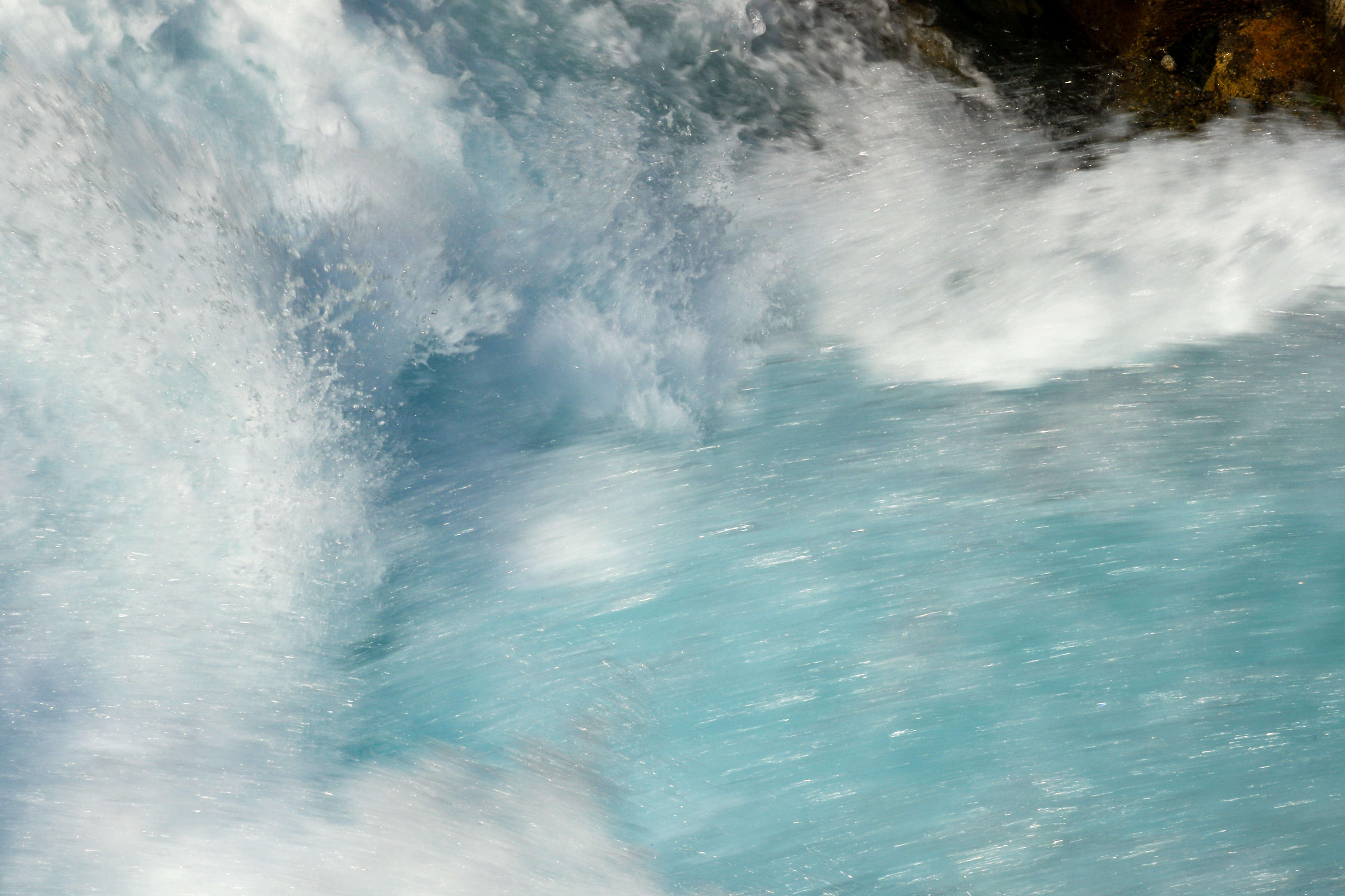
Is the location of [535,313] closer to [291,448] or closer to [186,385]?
[291,448]

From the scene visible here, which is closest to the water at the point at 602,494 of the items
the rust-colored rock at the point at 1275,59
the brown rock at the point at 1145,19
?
the rust-colored rock at the point at 1275,59

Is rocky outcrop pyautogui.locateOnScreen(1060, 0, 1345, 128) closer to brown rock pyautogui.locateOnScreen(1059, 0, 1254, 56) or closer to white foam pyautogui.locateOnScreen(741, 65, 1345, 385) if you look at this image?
brown rock pyautogui.locateOnScreen(1059, 0, 1254, 56)

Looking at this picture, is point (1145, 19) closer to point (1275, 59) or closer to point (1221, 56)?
point (1221, 56)

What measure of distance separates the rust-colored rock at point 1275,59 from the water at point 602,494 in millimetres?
372

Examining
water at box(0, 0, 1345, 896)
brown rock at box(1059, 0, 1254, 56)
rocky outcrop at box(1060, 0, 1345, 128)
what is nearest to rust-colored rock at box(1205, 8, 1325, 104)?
rocky outcrop at box(1060, 0, 1345, 128)

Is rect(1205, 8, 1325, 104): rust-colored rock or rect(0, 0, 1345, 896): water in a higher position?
rect(1205, 8, 1325, 104): rust-colored rock

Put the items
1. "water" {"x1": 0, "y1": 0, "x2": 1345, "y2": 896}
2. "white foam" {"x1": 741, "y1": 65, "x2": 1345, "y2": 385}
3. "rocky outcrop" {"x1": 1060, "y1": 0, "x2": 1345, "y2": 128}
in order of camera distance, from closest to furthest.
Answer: "water" {"x1": 0, "y1": 0, "x2": 1345, "y2": 896} < "white foam" {"x1": 741, "y1": 65, "x2": 1345, "y2": 385} < "rocky outcrop" {"x1": 1060, "y1": 0, "x2": 1345, "y2": 128}

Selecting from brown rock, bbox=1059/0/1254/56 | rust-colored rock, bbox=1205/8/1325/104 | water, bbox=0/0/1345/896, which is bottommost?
water, bbox=0/0/1345/896

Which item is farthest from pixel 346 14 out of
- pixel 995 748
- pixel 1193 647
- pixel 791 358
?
pixel 1193 647

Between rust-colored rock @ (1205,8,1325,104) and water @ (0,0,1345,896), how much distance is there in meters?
0.37

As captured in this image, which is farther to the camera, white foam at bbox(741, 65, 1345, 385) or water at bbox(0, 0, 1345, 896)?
white foam at bbox(741, 65, 1345, 385)

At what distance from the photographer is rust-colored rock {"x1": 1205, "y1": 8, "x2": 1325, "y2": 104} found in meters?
2.97

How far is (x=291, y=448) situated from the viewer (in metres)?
2.61

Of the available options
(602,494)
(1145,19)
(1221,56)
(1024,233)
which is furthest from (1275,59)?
(602,494)
